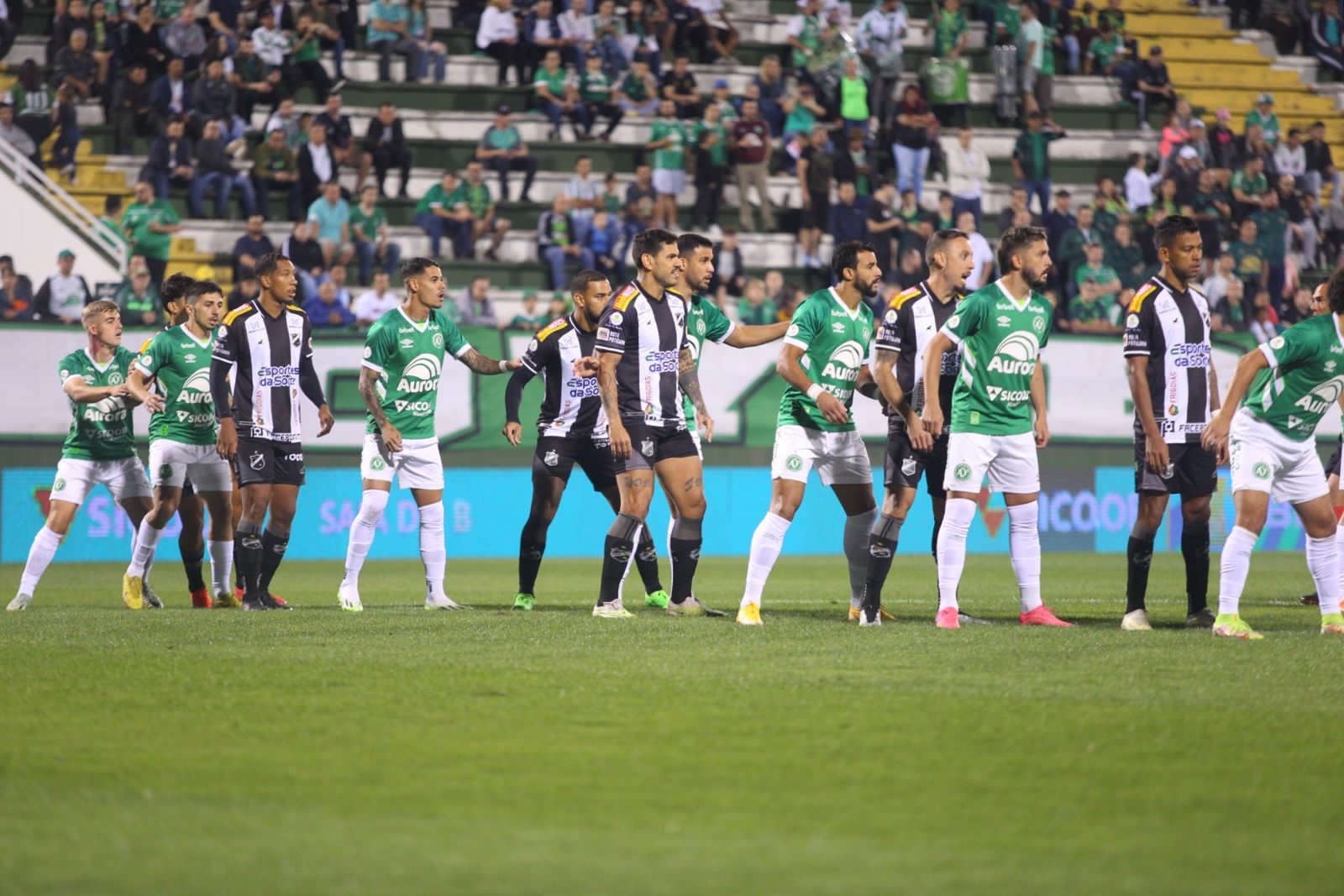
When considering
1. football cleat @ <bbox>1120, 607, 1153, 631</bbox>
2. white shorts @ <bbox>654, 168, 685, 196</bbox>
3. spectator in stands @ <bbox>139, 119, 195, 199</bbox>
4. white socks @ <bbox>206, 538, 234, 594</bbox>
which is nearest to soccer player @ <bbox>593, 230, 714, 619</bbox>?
football cleat @ <bbox>1120, 607, 1153, 631</bbox>

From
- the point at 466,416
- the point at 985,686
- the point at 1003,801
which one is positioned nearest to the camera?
the point at 1003,801

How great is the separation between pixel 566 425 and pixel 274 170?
1214 centimetres

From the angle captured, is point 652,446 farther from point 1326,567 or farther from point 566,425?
point 1326,567

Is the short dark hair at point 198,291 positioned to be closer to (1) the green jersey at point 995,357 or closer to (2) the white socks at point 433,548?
(2) the white socks at point 433,548

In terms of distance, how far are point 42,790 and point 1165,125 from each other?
2545 cm

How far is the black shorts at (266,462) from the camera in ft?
39.4

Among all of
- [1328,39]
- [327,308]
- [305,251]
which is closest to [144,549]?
[327,308]

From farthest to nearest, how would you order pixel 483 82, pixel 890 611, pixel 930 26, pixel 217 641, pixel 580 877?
pixel 930 26, pixel 483 82, pixel 890 611, pixel 217 641, pixel 580 877

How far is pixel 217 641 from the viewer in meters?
9.47

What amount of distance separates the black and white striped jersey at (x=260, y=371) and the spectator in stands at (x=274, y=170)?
36.7 feet

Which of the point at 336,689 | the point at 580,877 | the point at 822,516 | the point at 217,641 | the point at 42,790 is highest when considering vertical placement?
the point at 580,877

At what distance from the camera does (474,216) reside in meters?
23.7

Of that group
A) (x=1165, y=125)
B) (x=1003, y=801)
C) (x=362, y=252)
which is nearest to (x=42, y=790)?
(x=1003, y=801)

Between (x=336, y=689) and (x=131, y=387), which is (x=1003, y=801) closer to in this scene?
(x=336, y=689)
